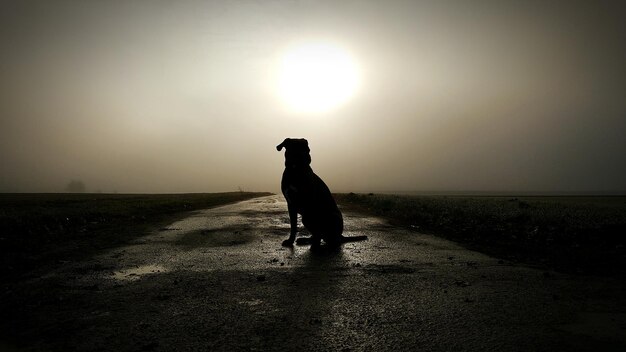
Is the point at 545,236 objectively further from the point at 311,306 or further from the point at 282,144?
the point at 311,306

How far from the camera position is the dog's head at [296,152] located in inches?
345

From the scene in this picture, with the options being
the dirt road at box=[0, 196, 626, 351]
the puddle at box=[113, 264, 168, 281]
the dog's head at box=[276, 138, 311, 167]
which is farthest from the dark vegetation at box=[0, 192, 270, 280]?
the dog's head at box=[276, 138, 311, 167]

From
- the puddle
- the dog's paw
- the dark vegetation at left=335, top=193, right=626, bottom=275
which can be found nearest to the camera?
the puddle

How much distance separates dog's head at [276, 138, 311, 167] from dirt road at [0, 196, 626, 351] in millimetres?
2381

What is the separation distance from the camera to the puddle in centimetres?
596

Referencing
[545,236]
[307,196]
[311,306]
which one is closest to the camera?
[311,306]

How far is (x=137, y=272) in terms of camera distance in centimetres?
633

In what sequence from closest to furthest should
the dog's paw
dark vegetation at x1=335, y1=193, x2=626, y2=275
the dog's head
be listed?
dark vegetation at x1=335, y1=193, x2=626, y2=275 → the dog's head → the dog's paw

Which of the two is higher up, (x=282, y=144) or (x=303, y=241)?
(x=282, y=144)

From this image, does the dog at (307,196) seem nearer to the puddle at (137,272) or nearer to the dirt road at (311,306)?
the dirt road at (311,306)

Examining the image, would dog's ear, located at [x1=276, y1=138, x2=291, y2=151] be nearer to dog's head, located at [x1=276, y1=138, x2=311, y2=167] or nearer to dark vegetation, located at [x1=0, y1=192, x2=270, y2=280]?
dog's head, located at [x1=276, y1=138, x2=311, y2=167]

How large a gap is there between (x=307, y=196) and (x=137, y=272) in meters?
3.95

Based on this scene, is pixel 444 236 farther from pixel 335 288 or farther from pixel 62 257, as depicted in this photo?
pixel 62 257

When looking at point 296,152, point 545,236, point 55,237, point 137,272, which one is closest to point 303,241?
point 296,152
